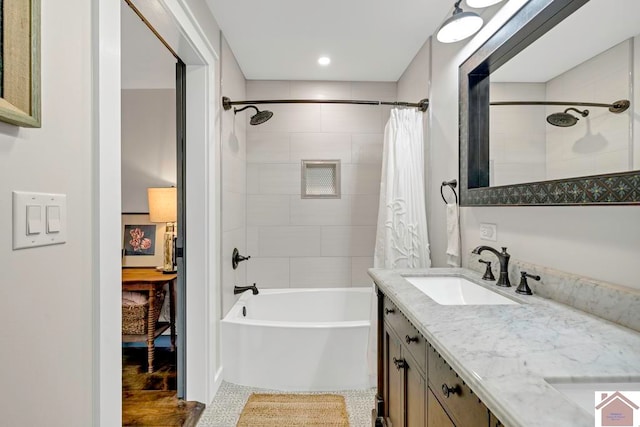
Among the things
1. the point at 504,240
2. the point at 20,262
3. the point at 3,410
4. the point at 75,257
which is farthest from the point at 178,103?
the point at 504,240

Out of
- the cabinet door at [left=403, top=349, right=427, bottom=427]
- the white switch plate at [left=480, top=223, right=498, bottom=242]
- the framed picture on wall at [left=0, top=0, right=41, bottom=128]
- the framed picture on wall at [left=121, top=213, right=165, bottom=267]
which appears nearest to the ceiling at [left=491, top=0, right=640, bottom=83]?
the white switch plate at [left=480, top=223, right=498, bottom=242]

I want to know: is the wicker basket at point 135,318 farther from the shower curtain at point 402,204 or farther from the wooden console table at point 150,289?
the shower curtain at point 402,204

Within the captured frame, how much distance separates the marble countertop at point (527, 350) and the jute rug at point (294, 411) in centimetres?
119

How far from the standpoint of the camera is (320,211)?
3025 millimetres

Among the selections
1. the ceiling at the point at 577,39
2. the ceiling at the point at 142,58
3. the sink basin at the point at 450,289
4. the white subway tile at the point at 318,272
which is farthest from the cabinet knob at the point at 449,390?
the ceiling at the point at 142,58

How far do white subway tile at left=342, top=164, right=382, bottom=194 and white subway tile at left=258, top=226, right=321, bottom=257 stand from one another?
51 centimetres

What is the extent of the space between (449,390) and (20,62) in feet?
4.01

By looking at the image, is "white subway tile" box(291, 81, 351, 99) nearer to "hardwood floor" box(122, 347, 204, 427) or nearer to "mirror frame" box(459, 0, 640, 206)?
"mirror frame" box(459, 0, 640, 206)

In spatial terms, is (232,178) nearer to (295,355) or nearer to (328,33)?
(328,33)

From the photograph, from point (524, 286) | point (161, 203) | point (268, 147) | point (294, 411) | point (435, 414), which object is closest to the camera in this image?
point (435, 414)

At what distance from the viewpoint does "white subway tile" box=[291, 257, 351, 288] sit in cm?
301

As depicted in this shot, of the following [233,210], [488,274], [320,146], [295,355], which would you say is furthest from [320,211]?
[488,274]

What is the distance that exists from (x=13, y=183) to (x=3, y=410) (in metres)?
0.47

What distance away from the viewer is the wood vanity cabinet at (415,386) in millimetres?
735
